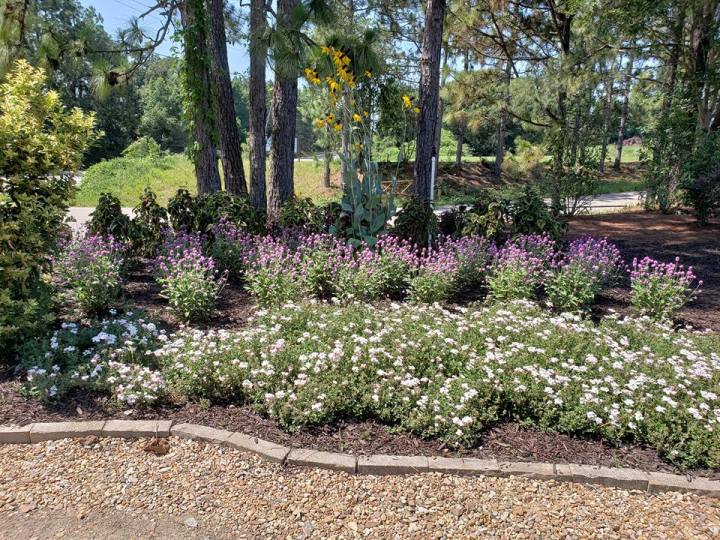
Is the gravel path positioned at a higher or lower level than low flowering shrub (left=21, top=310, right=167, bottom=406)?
lower

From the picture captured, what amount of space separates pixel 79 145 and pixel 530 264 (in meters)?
3.85

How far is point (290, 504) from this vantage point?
2273 mm

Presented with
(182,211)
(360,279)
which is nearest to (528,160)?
(182,211)

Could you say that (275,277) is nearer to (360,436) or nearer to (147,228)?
(360,436)

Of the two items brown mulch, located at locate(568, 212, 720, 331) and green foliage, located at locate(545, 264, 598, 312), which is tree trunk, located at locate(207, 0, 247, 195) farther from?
brown mulch, located at locate(568, 212, 720, 331)

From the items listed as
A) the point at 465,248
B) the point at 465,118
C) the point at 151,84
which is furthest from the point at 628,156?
the point at 465,248

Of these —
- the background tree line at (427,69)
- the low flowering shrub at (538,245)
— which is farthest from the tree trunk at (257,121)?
the low flowering shrub at (538,245)

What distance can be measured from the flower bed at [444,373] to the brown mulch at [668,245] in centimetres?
Answer: 85

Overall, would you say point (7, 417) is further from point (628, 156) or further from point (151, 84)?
point (628, 156)

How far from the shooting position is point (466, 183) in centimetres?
1928

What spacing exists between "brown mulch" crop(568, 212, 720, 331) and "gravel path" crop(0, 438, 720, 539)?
8.40 ft

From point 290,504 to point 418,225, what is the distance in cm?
383

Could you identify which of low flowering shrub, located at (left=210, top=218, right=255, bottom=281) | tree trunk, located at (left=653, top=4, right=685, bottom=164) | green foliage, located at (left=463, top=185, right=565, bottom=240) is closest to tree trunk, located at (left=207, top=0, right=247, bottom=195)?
low flowering shrub, located at (left=210, top=218, right=255, bottom=281)

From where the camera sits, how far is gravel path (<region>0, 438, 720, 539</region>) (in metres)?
2.14
